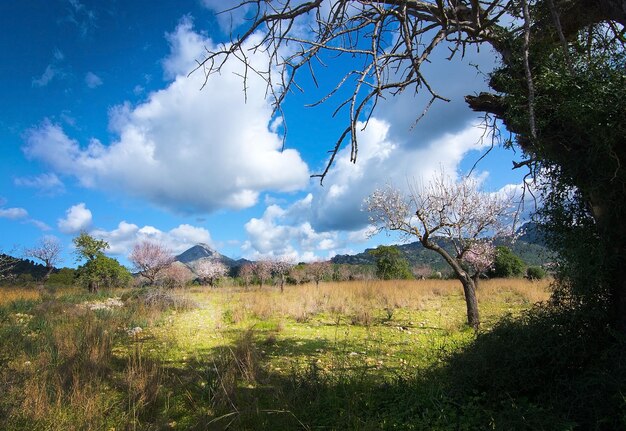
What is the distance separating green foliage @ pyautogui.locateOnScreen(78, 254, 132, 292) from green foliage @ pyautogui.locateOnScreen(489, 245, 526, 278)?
32359 millimetres

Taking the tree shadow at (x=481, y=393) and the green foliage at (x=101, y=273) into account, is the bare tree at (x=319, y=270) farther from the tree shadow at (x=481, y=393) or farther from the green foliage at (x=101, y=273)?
the tree shadow at (x=481, y=393)

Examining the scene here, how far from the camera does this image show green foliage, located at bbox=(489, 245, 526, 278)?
104 ft

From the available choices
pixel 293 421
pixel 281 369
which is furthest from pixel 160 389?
pixel 293 421

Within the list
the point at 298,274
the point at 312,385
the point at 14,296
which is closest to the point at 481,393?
the point at 312,385

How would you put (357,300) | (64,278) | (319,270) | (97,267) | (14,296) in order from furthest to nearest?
1. (319,270)
2. (64,278)
3. (97,267)
4. (14,296)
5. (357,300)

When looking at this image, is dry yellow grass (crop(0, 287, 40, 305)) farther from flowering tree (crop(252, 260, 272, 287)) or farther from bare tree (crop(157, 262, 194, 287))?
flowering tree (crop(252, 260, 272, 287))

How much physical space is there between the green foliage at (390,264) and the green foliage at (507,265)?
31.4ft

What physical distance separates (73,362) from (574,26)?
7.77m

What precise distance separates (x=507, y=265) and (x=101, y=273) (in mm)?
34722

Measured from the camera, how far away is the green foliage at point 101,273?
2670 centimetres

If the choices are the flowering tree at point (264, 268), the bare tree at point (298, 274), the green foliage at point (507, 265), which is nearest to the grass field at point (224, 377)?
the green foliage at point (507, 265)

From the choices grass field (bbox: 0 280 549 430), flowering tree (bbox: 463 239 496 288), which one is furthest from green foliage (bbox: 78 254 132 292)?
flowering tree (bbox: 463 239 496 288)

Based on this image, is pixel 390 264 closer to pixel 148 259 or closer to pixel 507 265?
pixel 507 265

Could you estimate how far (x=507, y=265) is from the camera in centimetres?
3184
